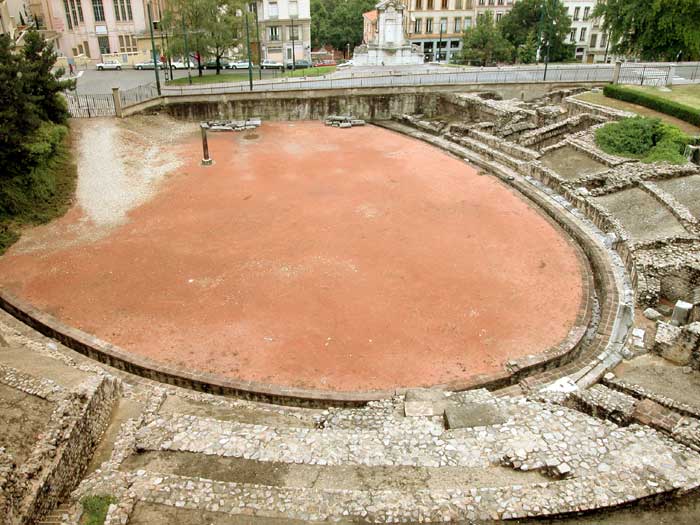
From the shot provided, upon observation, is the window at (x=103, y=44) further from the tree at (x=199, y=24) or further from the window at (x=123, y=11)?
the tree at (x=199, y=24)

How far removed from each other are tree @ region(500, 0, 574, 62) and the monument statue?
54.2 ft

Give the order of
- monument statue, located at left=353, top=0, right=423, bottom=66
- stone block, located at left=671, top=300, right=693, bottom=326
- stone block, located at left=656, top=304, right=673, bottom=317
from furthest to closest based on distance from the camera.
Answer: monument statue, located at left=353, top=0, right=423, bottom=66
stone block, located at left=656, top=304, right=673, bottom=317
stone block, located at left=671, top=300, right=693, bottom=326

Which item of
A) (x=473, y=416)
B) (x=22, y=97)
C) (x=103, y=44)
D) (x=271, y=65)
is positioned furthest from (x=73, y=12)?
(x=473, y=416)

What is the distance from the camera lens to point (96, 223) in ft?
74.3

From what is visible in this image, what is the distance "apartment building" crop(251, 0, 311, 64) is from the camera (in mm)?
59906

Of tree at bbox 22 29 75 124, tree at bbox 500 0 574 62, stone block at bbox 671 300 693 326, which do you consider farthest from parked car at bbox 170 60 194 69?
stone block at bbox 671 300 693 326

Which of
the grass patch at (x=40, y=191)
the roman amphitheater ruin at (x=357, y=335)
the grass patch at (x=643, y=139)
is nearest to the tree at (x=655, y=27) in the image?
the roman amphitheater ruin at (x=357, y=335)

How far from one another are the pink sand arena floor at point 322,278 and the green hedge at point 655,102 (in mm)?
11289

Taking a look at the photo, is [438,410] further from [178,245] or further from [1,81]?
[1,81]

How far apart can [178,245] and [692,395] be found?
671 inches

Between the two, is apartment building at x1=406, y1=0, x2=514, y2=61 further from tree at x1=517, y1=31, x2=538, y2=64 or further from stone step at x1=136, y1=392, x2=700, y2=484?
stone step at x1=136, y1=392, x2=700, y2=484

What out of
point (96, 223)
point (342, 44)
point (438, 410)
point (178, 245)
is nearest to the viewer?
point (438, 410)

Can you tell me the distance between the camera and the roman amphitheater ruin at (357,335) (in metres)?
9.01

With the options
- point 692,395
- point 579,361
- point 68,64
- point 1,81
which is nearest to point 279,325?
point 579,361
